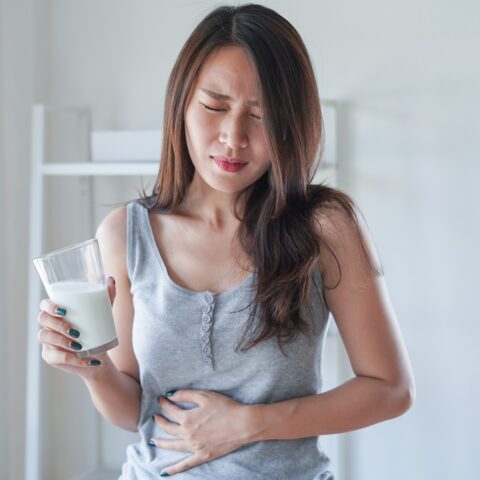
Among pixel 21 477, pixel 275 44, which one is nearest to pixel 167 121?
pixel 275 44

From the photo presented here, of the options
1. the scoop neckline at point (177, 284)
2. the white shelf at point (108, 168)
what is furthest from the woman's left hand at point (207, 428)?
the white shelf at point (108, 168)

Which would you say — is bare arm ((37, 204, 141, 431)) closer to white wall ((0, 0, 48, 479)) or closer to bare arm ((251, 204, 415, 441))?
bare arm ((251, 204, 415, 441))

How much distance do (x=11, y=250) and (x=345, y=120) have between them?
3.12 feet

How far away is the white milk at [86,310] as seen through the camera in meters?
1.06

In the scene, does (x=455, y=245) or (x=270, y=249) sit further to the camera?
(x=455, y=245)

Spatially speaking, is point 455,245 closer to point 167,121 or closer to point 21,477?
point 167,121

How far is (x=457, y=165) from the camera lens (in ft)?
6.63

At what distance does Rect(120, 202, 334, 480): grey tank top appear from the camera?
3.82ft

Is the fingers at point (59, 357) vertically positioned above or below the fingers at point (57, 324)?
below

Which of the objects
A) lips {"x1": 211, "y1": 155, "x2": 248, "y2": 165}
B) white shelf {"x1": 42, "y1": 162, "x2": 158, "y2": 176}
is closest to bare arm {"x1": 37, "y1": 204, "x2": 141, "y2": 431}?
lips {"x1": 211, "y1": 155, "x2": 248, "y2": 165}

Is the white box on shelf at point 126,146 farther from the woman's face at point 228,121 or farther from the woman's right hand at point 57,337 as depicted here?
the woman's right hand at point 57,337

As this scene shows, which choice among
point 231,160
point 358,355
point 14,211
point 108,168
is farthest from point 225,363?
point 14,211

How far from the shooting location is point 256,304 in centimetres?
118

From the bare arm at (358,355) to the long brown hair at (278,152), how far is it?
0.03 metres
